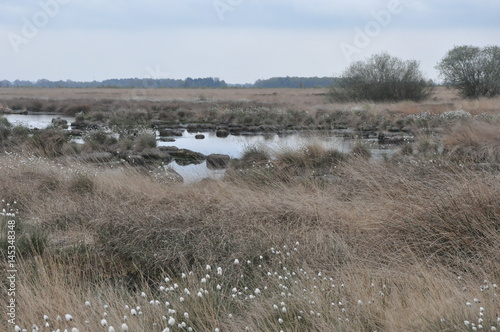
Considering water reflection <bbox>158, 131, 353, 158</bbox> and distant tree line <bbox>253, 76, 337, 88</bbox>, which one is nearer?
water reflection <bbox>158, 131, 353, 158</bbox>

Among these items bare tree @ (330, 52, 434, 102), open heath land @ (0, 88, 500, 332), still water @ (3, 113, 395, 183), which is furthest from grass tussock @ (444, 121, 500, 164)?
bare tree @ (330, 52, 434, 102)

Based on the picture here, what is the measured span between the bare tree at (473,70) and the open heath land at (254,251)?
3298 cm

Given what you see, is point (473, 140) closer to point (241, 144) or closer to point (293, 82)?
point (241, 144)

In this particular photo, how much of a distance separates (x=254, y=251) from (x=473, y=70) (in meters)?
37.7

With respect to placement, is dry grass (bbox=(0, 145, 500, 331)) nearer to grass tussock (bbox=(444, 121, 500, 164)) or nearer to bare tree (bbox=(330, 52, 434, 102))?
grass tussock (bbox=(444, 121, 500, 164))

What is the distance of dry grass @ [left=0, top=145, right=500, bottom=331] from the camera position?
381cm

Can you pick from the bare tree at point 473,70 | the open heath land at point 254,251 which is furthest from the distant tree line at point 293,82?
the open heath land at point 254,251

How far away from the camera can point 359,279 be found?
4391 mm

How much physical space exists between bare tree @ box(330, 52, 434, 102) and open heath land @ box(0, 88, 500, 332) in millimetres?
30203

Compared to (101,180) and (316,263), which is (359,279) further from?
(101,180)

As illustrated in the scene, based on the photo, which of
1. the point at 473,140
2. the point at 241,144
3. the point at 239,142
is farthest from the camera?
the point at 239,142

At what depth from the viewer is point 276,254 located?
512 cm

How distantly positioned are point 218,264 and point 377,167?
4093 millimetres

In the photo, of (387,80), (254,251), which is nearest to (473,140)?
(254,251)
